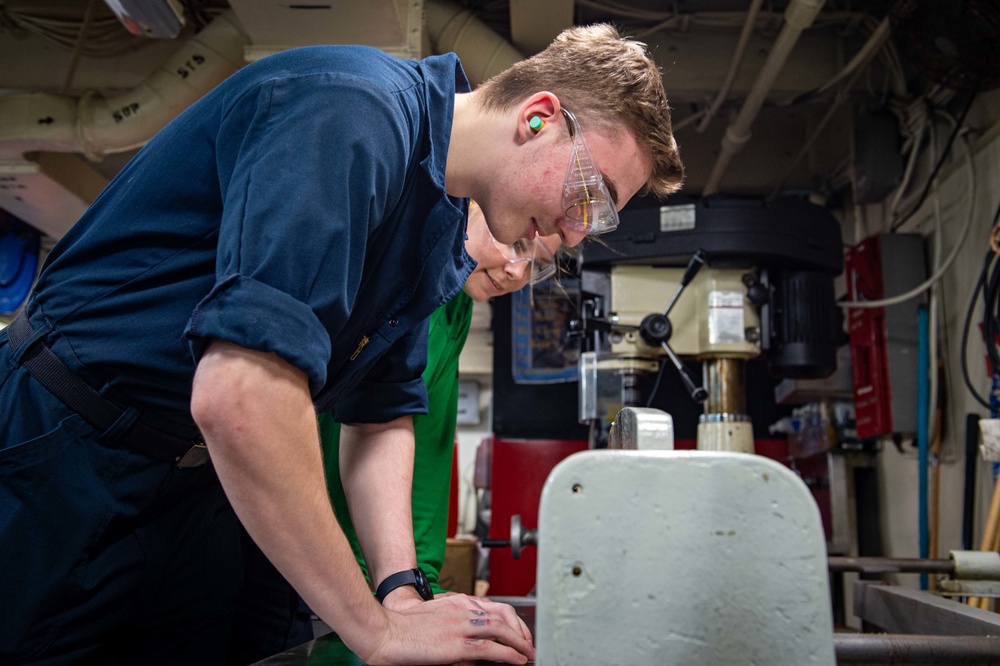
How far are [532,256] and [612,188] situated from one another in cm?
55

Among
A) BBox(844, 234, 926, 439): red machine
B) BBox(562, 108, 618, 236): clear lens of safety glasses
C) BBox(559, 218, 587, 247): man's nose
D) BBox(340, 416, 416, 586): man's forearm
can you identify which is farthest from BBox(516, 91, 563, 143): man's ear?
BBox(844, 234, 926, 439): red machine

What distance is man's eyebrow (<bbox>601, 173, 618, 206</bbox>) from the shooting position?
108cm

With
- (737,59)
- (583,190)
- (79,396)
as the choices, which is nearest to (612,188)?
(583,190)

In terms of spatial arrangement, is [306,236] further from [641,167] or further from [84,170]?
[84,170]

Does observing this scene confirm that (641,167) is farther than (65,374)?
Yes

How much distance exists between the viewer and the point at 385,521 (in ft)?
4.05

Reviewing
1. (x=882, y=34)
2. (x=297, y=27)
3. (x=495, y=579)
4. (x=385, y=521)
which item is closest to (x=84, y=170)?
(x=297, y=27)

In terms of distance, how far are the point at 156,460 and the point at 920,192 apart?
2.57 m

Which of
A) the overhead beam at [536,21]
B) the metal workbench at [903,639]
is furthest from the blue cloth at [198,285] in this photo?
the overhead beam at [536,21]

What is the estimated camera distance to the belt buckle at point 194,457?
100cm

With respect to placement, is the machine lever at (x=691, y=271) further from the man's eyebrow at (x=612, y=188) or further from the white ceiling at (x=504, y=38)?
the man's eyebrow at (x=612, y=188)

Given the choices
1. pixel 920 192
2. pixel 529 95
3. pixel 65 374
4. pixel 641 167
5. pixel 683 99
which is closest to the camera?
pixel 65 374

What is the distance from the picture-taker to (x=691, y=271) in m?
2.10

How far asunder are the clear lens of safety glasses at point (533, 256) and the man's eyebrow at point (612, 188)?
0.49m
